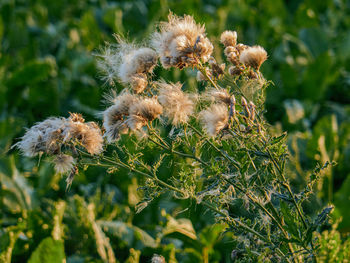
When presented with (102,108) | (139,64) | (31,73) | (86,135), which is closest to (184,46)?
(139,64)

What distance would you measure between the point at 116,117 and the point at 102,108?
1815 mm

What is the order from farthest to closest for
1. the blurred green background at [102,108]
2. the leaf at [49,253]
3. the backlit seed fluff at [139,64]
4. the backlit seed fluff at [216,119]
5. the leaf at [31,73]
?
the leaf at [31,73] < the blurred green background at [102,108] < the leaf at [49,253] < the backlit seed fluff at [139,64] < the backlit seed fluff at [216,119]

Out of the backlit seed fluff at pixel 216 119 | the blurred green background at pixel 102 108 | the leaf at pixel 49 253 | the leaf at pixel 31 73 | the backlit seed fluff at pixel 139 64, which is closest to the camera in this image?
the backlit seed fluff at pixel 216 119

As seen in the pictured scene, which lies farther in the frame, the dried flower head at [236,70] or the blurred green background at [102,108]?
the blurred green background at [102,108]

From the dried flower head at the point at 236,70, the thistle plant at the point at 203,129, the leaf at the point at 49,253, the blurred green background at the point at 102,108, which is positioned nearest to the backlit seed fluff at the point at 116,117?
the thistle plant at the point at 203,129

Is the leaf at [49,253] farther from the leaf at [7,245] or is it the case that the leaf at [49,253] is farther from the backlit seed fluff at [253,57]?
the backlit seed fluff at [253,57]

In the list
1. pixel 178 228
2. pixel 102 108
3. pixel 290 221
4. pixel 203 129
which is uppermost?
pixel 102 108

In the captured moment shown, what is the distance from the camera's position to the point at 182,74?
2.88 meters

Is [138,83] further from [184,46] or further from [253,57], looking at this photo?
[253,57]

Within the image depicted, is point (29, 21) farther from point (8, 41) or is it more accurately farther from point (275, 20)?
point (275, 20)

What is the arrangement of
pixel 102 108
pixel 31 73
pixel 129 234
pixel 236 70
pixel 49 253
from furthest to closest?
pixel 31 73 → pixel 102 108 → pixel 129 234 → pixel 49 253 → pixel 236 70

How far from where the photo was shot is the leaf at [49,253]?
137 centimetres

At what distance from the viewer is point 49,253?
4.51 ft

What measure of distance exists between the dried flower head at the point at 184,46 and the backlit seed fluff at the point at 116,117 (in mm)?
121
